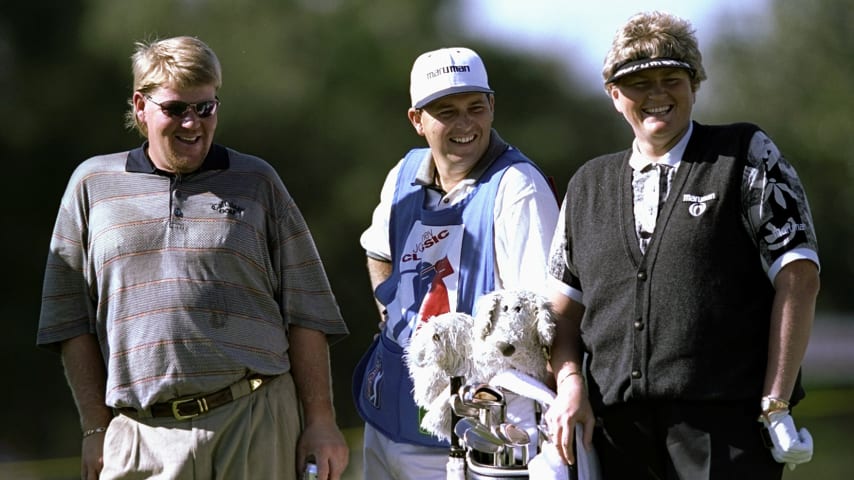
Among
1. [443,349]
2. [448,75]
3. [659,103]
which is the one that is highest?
[448,75]

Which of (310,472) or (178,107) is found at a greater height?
(178,107)

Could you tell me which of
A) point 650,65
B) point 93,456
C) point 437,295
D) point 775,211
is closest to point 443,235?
point 437,295

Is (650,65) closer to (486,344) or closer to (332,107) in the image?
(486,344)

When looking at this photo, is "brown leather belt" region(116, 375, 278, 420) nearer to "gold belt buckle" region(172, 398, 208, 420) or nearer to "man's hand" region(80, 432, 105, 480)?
"gold belt buckle" region(172, 398, 208, 420)

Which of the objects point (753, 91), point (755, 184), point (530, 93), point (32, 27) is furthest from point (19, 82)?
point (755, 184)

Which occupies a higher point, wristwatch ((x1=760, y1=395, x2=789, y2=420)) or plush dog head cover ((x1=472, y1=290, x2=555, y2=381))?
plush dog head cover ((x1=472, y1=290, x2=555, y2=381))

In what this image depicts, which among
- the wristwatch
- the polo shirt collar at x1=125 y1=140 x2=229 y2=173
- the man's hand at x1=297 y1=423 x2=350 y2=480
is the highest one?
the polo shirt collar at x1=125 y1=140 x2=229 y2=173

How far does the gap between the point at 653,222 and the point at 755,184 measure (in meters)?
0.22

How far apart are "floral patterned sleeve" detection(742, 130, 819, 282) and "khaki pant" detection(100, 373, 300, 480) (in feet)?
4.03

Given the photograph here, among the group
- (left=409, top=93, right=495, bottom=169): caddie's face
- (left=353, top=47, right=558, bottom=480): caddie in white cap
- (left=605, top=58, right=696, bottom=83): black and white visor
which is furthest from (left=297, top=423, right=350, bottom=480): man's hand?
(left=605, top=58, right=696, bottom=83): black and white visor

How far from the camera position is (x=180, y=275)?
2.61 metres

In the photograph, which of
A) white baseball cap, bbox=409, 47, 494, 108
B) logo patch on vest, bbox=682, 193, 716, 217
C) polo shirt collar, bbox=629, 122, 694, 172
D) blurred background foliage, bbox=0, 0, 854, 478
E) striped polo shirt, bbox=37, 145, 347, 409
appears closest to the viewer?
logo patch on vest, bbox=682, 193, 716, 217

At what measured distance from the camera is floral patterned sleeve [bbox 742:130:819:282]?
2141 millimetres

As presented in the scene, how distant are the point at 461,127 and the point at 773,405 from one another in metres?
1.12
